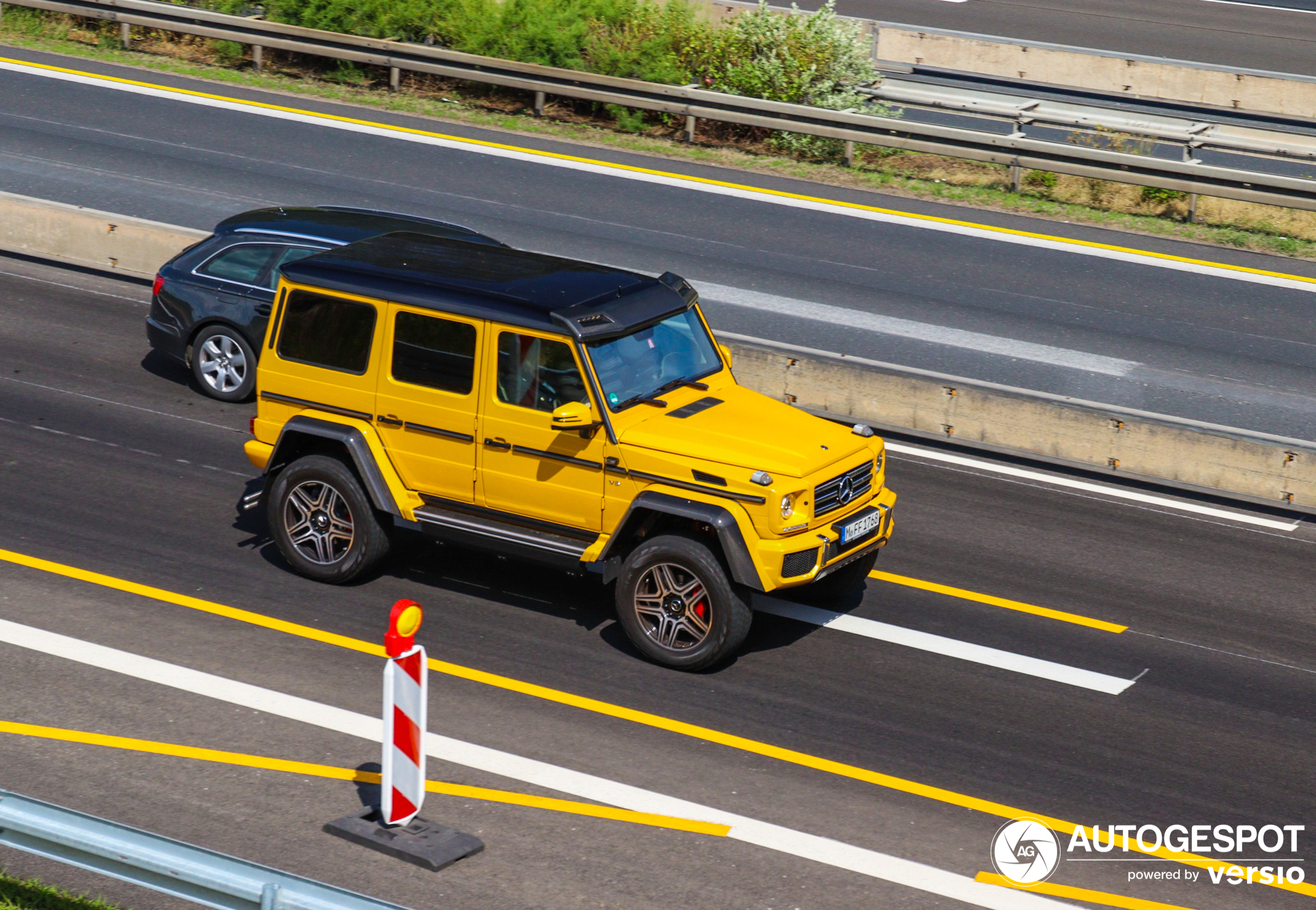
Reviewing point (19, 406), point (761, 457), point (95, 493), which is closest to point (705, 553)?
point (761, 457)

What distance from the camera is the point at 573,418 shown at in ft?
29.0

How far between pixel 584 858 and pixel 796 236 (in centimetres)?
1472

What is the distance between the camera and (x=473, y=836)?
23.5 feet

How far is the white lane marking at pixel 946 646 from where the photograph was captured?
9211mm

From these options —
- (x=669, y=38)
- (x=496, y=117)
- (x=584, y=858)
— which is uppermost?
(x=669, y=38)

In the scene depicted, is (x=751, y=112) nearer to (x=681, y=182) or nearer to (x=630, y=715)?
(x=681, y=182)

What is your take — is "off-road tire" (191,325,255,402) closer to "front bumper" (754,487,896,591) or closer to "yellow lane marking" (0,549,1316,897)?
"yellow lane marking" (0,549,1316,897)

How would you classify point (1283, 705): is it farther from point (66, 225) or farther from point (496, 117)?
point (496, 117)

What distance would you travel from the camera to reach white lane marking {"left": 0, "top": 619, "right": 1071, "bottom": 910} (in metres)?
7.01

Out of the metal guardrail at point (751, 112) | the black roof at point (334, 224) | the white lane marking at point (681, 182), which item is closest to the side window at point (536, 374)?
the black roof at point (334, 224)

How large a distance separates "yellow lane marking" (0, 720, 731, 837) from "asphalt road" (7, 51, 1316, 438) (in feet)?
30.8

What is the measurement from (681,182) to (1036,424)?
35.7 ft

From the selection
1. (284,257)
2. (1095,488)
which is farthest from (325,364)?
(1095,488)

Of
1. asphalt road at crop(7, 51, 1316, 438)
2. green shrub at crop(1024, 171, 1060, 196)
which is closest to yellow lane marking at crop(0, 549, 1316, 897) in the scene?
asphalt road at crop(7, 51, 1316, 438)
